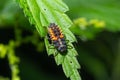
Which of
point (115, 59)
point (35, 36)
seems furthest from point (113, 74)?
point (35, 36)

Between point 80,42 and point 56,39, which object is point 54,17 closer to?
point 56,39

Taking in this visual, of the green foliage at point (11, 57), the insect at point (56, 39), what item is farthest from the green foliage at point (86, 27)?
the insect at point (56, 39)

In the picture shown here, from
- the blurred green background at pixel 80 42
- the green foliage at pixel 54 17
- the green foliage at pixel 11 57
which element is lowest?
the blurred green background at pixel 80 42

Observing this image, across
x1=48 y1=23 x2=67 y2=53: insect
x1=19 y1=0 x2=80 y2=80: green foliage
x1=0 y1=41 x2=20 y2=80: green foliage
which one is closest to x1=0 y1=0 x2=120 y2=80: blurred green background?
x1=0 y1=41 x2=20 y2=80: green foliage

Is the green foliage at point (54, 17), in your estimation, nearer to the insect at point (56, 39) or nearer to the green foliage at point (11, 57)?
the insect at point (56, 39)

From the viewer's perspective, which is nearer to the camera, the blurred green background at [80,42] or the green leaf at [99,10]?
the blurred green background at [80,42]

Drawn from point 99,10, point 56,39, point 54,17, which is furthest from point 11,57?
point 99,10
